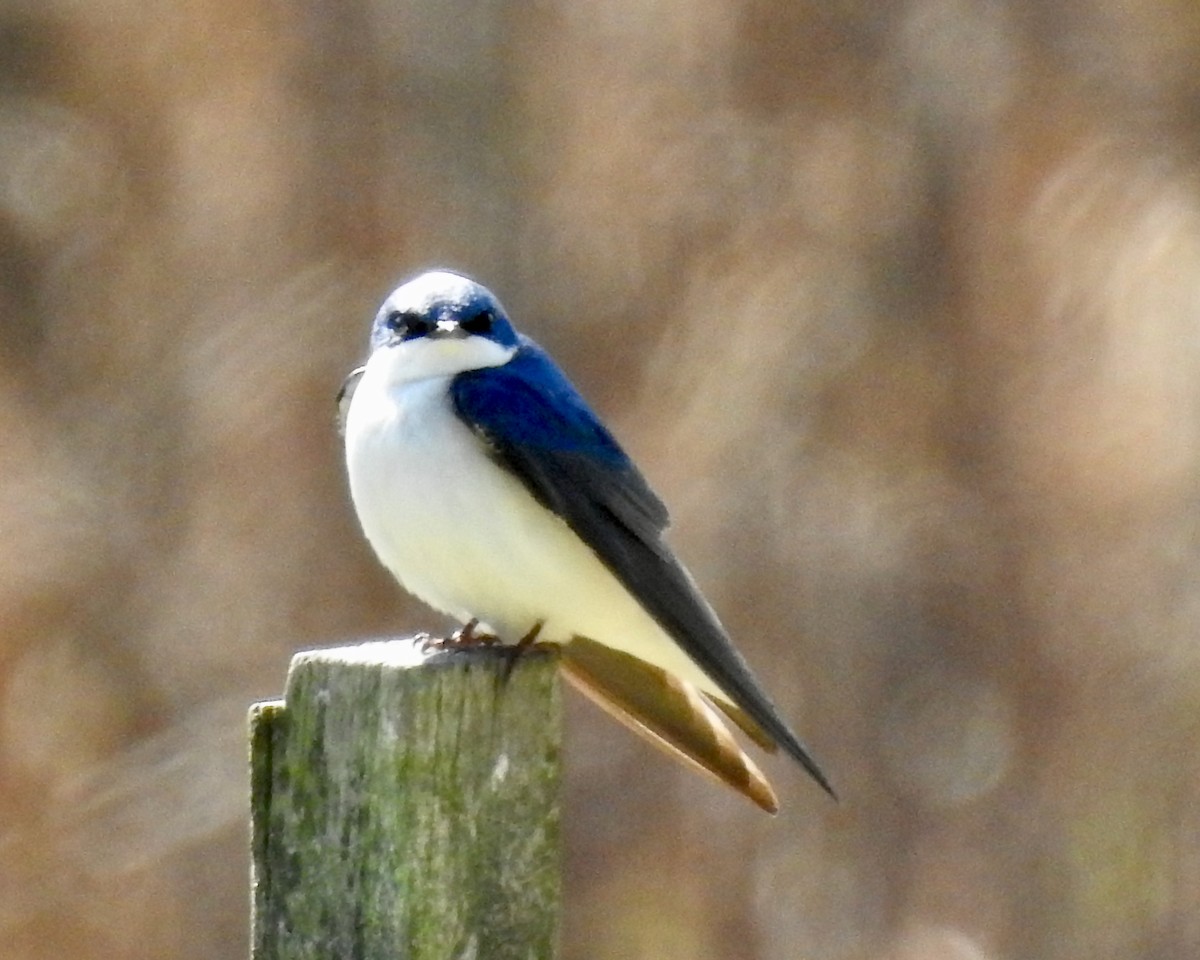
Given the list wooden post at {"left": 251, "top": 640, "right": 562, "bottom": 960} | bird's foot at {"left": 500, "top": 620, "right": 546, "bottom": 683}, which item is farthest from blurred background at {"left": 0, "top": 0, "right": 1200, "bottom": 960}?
wooden post at {"left": 251, "top": 640, "right": 562, "bottom": 960}

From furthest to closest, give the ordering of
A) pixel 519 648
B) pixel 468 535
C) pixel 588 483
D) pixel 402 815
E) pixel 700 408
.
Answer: pixel 700 408 → pixel 588 483 → pixel 468 535 → pixel 519 648 → pixel 402 815

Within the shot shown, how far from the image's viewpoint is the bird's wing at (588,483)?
297cm

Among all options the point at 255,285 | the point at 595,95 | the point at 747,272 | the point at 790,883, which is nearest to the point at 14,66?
the point at 255,285

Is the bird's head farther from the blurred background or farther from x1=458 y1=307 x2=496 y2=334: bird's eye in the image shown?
the blurred background

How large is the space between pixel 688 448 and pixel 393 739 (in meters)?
3.99

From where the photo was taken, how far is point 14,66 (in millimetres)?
6266

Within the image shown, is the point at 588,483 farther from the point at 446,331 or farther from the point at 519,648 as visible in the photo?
the point at 519,648

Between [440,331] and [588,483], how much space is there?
0.29 m

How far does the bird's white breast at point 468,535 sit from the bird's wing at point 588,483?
3 cm

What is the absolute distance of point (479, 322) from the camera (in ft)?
10.4

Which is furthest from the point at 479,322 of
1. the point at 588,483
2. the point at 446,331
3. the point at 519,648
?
the point at 519,648

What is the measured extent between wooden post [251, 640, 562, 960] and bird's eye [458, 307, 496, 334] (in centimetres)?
110

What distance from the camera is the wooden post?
196 centimetres

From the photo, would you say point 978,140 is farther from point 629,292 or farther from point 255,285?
point 255,285
